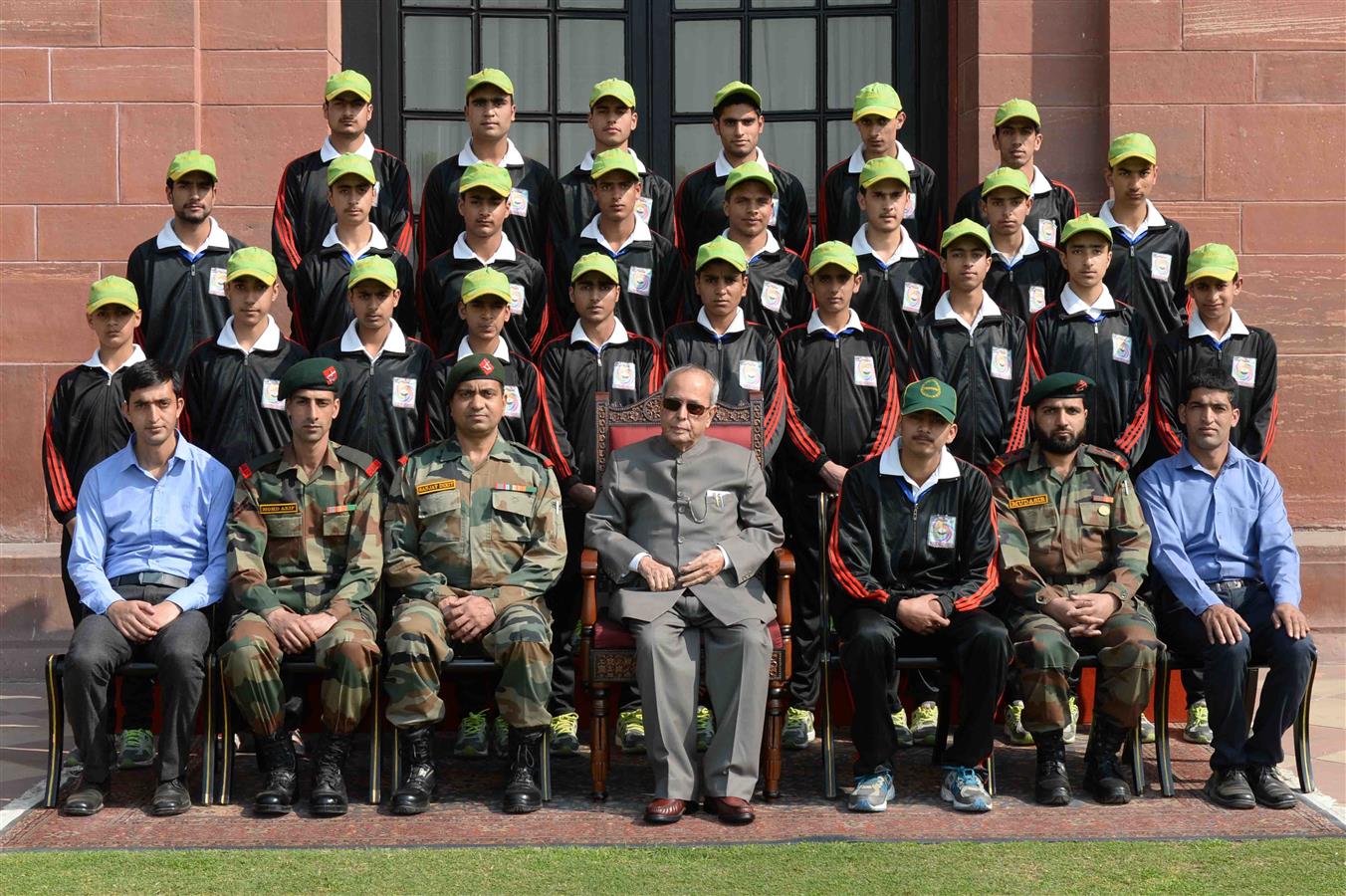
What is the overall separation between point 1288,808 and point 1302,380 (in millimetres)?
3531

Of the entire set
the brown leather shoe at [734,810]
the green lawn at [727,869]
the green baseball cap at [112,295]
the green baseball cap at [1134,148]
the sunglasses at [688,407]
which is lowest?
the green lawn at [727,869]

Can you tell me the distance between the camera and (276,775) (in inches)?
231

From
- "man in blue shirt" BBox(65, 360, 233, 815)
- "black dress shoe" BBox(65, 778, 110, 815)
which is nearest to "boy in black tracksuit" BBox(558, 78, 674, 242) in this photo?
"man in blue shirt" BBox(65, 360, 233, 815)

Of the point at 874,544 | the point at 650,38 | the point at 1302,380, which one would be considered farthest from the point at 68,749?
the point at 1302,380

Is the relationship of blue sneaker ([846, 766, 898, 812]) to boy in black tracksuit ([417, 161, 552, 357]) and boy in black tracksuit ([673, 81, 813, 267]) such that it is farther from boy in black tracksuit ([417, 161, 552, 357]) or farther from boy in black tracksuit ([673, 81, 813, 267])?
boy in black tracksuit ([673, 81, 813, 267])

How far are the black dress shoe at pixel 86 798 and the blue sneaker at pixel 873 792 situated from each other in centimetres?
260

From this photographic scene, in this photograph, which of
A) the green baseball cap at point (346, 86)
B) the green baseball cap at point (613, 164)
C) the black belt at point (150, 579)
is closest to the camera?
the black belt at point (150, 579)

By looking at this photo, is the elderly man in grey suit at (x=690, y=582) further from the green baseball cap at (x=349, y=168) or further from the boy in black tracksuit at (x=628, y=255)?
the green baseball cap at (x=349, y=168)

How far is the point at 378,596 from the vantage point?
6160 mm

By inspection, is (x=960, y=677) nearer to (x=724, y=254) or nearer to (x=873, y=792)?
(x=873, y=792)

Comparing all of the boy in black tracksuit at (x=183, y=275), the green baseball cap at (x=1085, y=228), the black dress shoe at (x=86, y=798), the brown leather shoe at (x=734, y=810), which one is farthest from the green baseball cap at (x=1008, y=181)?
the black dress shoe at (x=86, y=798)

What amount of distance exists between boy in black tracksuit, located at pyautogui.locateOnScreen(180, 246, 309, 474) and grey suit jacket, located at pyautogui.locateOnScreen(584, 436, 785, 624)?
1428 millimetres

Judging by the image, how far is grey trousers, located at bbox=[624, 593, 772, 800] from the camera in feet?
18.9

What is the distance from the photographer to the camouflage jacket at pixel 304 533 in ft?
20.0
